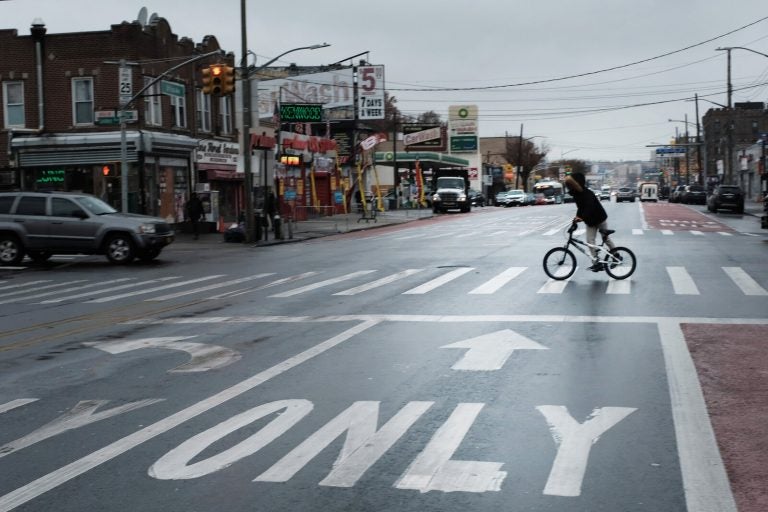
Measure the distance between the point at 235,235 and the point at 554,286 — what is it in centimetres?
1967

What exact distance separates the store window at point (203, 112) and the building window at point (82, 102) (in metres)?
6.06

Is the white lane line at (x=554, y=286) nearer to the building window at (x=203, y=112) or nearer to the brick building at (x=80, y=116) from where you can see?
the brick building at (x=80, y=116)

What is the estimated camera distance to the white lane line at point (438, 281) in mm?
15820

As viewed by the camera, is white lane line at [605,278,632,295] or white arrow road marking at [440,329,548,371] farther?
white lane line at [605,278,632,295]

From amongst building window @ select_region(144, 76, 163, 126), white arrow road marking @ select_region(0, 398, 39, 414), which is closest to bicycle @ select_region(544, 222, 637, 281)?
white arrow road marking @ select_region(0, 398, 39, 414)

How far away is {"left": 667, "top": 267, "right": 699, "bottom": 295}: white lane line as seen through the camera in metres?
15.3

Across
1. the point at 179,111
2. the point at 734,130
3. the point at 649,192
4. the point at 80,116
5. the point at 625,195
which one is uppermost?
the point at 734,130

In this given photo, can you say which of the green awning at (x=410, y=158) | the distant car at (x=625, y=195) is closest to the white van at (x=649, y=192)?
the distant car at (x=625, y=195)

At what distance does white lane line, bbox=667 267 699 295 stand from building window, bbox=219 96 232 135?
3055 centimetres

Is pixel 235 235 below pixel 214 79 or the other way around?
below

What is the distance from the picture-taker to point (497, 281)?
56.4 ft

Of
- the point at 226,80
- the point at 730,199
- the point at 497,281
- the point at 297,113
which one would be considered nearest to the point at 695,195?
the point at 730,199

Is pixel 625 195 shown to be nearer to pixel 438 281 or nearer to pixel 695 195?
pixel 695 195

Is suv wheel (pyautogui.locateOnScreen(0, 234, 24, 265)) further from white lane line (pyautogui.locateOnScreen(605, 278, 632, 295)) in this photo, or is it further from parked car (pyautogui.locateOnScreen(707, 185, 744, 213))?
parked car (pyautogui.locateOnScreen(707, 185, 744, 213))
